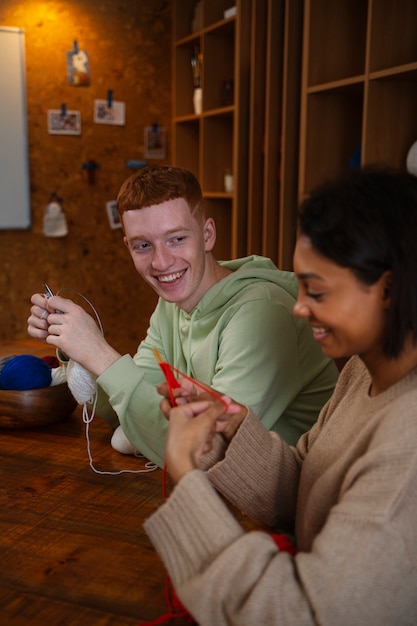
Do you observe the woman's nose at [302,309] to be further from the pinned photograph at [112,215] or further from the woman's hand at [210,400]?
the pinned photograph at [112,215]

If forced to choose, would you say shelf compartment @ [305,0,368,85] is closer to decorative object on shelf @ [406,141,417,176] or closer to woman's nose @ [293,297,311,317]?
decorative object on shelf @ [406,141,417,176]

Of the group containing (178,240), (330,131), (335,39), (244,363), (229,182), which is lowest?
(244,363)

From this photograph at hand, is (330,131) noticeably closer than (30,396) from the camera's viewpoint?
No

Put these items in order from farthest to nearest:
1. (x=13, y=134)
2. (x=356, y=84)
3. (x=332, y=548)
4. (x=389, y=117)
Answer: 1. (x=13, y=134)
2. (x=356, y=84)
3. (x=389, y=117)
4. (x=332, y=548)

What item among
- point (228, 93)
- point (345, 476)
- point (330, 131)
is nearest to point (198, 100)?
point (228, 93)

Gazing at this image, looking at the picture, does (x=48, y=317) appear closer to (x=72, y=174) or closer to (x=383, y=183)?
(x=383, y=183)

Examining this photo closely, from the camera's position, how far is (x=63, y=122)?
4555mm

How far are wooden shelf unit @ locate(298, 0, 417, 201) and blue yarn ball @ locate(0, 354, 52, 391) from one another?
1522 mm

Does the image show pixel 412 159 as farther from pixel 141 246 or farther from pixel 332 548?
pixel 332 548

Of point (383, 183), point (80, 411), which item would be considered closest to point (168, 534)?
point (383, 183)

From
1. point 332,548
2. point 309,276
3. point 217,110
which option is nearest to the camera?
→ point 332,548

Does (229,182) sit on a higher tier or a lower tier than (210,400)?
higher

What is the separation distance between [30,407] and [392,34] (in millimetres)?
2059

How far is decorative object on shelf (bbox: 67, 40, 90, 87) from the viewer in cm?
448
